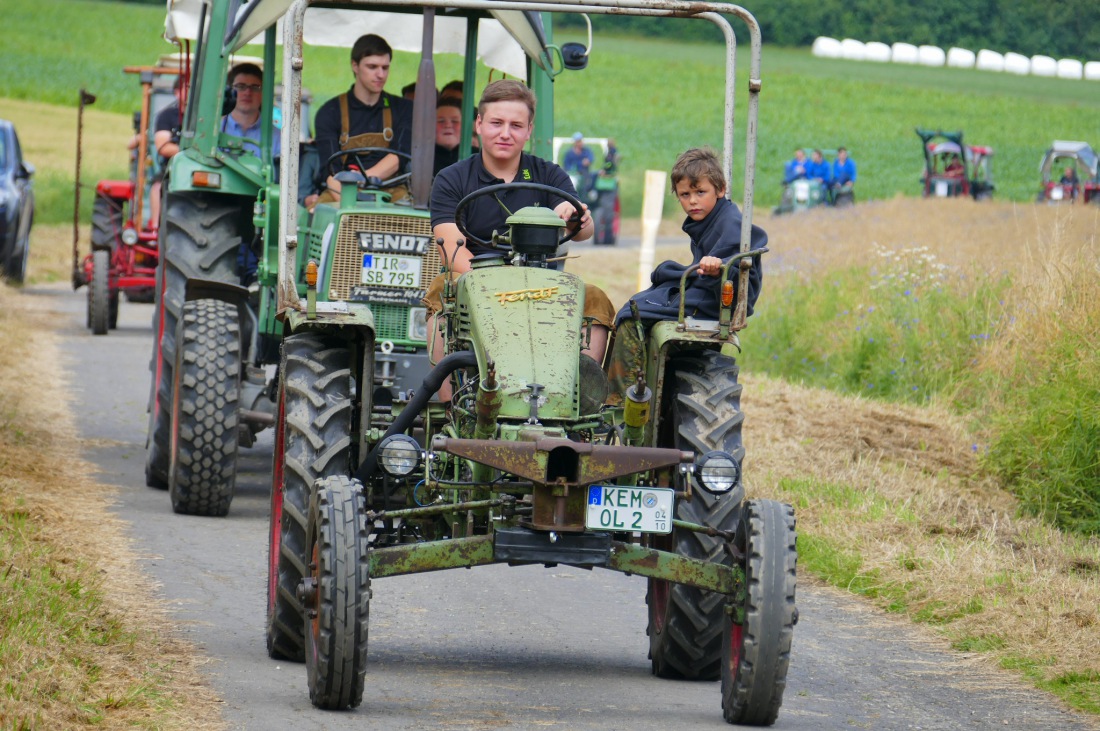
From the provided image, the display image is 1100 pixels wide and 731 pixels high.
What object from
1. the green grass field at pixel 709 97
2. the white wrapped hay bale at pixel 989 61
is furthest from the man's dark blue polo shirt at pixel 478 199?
the green grass field at pixel 709 97

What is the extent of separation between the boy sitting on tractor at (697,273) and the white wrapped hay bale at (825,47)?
130 feet

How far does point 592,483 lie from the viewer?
5.64 meters

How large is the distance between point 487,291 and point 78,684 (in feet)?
6.48

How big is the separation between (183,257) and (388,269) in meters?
2.09

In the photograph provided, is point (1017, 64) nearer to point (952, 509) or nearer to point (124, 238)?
point (124, 238)

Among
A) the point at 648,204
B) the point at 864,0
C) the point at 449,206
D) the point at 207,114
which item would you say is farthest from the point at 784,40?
the point at 449,206

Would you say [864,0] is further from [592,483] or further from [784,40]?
[592,483]

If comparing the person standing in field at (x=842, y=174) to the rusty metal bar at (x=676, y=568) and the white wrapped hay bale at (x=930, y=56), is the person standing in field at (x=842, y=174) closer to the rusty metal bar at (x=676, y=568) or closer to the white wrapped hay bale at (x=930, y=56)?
the white wrapped hay bale at (x=930, y=56)

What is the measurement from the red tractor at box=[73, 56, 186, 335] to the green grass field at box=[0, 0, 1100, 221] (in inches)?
557

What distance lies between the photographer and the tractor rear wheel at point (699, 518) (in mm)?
6203

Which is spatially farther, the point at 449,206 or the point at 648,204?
the point at 648,204

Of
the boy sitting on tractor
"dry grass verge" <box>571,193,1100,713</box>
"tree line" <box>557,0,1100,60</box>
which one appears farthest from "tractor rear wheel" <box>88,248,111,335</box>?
the boy sitting on tractor

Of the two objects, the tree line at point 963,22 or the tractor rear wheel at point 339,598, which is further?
the tree line at point 963,22

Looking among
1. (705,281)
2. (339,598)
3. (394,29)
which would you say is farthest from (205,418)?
(339,598)
